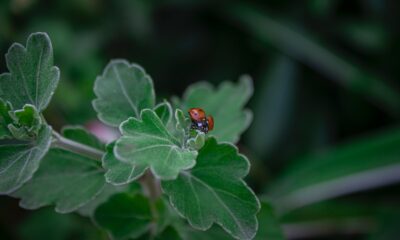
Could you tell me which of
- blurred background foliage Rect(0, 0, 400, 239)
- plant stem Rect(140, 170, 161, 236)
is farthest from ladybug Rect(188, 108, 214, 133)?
blurred background foliage Rect(0, 0, 400, 239)

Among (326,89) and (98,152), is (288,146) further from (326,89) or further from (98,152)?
(98,152)

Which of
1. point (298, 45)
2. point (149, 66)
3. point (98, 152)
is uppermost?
point (98, 152)

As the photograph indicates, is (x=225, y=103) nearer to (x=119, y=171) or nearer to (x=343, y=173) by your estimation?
(x=119, y=171)

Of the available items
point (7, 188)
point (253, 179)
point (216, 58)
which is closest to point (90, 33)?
point (216, 58)

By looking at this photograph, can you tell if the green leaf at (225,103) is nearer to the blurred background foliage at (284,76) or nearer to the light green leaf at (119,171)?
the light green leaf at (119,171)

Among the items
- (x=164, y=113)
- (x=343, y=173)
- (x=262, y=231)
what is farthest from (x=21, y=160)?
(x=343, y=173)

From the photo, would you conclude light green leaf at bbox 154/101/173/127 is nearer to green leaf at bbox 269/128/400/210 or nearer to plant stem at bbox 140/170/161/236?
plant stem at bbox 140/170/161/236
